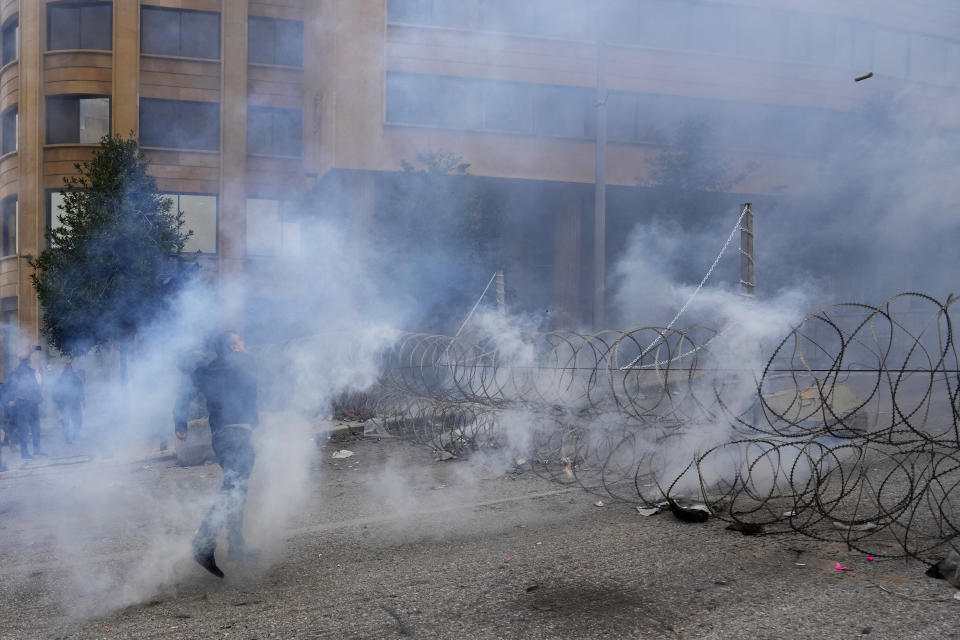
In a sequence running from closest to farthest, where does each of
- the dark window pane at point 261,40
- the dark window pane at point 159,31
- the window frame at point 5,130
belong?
the dark window pane at point 261,40 < the dark window pane at point 159,31 < the window frame at point 5,130

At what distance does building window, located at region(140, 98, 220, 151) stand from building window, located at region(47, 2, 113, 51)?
2415 mm

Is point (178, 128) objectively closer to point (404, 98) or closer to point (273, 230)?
point (273, 230)

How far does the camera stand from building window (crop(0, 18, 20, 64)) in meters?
19.3

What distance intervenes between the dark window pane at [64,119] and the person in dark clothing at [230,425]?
17.5 m

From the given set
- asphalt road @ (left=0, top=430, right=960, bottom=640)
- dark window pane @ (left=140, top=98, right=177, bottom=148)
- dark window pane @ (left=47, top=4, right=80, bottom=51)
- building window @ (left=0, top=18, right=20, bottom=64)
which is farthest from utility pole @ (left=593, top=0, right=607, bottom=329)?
building window @ (left=0, top=18, right=20, bottom=64)

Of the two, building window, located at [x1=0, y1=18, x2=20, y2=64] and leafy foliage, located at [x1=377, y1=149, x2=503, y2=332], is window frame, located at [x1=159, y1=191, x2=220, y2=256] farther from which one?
building window, located at [x1=0, y1=18, x2=20, y2=64]

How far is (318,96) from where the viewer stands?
528 inches

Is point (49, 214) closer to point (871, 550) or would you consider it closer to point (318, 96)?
point (318, 96)

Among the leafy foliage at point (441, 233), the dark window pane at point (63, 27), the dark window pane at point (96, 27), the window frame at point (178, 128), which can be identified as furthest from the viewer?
the dark window pane at point (63, 27)

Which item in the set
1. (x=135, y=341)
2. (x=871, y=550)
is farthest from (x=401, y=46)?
(x=871, y=550)

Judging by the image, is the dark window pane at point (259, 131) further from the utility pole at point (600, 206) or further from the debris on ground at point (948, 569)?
the debris on ground at point (948, 569)

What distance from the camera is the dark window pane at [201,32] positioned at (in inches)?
595

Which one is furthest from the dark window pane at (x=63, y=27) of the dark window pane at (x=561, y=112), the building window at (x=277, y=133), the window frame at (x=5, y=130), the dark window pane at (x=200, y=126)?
the dark window pane at (x=561, y=112)

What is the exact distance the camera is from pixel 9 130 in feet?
64.0
